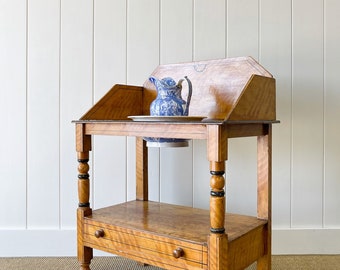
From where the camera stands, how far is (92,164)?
150 cm

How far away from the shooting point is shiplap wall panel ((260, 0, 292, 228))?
4.71ft

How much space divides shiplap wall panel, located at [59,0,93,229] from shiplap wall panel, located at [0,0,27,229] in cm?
17

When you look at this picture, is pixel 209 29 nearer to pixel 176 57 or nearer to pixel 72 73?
pixel 176 57

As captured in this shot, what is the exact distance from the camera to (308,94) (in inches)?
56.5

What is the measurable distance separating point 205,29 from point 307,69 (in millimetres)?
468

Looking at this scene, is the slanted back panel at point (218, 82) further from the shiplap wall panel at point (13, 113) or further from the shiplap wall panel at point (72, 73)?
the shiplap wall panel at point (13, 113)

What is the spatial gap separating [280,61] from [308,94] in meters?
0.18

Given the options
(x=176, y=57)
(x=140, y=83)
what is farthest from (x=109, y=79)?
(x=176, y=57)

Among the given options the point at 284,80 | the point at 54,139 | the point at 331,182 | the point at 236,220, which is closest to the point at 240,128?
the point at 236,220

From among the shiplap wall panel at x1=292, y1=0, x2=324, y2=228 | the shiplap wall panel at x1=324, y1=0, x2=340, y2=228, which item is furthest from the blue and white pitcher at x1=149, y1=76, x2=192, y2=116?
Result: the shiplap wall panel at x1=324, y1=0, x2=340, y2=228

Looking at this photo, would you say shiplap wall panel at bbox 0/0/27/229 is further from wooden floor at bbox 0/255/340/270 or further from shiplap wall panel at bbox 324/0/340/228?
shiplap wall panel at bbox 324/0/340/228

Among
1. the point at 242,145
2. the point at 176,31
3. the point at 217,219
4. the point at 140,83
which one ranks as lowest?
the point at 217,219

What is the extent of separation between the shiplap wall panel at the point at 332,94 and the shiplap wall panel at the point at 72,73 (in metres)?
1.02

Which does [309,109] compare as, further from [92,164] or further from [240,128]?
[92,164]
